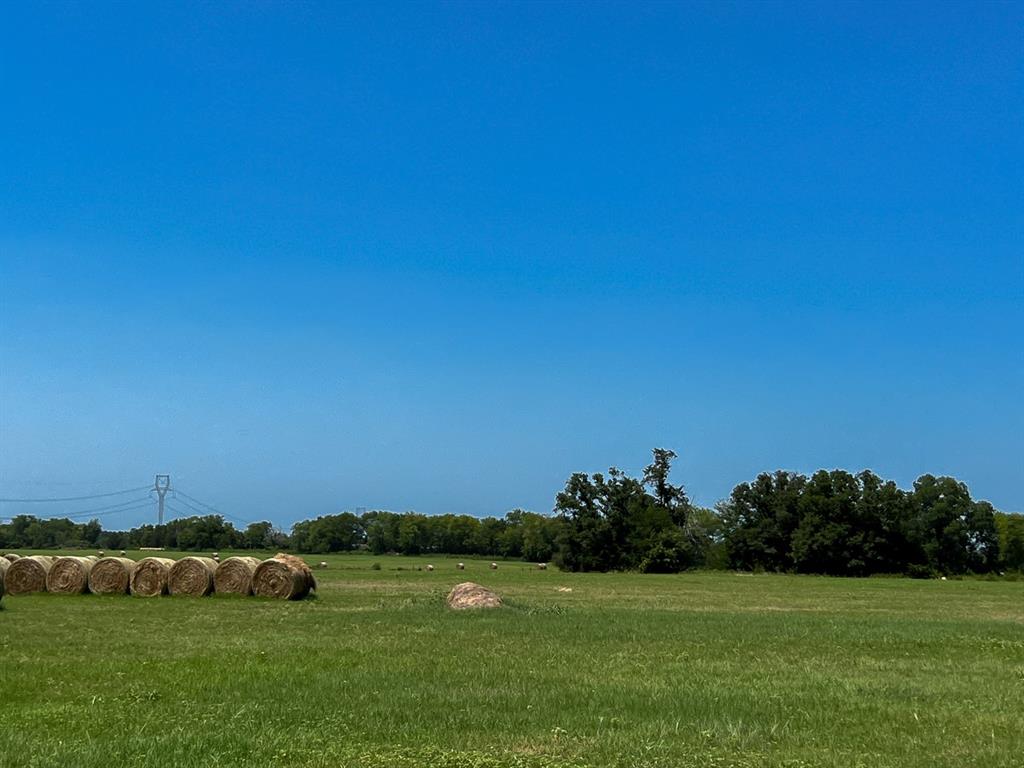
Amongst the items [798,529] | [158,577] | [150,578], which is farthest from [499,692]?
[798,529]

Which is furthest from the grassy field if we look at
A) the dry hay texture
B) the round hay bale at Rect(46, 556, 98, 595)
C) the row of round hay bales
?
the round hay bale at Rect(46, 556, 98, 595)

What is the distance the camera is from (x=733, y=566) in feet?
286

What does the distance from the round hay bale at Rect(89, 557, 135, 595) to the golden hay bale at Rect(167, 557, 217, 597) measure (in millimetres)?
1503

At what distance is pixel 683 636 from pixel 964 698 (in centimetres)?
842

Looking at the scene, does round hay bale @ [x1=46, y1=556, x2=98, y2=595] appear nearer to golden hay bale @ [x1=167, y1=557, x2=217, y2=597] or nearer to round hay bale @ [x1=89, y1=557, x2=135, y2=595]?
round hay bale @ [x1=89, y1=557, x2=135, y2=595]

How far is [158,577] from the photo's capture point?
33156 mm

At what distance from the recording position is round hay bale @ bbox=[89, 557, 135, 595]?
3309 centimetres

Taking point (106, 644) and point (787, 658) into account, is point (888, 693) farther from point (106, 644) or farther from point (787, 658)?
point (106, 644)

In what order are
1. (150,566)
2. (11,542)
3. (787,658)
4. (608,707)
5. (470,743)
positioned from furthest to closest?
1. (11,542)
2. (150,566)
3. (787,658)
4. (608,707)
5. (470,743)

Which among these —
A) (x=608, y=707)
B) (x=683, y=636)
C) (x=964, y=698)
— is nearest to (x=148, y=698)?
(x=608, y=707)

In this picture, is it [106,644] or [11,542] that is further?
[11,542]

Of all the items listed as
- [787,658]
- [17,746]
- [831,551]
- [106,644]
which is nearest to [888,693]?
[787,658]

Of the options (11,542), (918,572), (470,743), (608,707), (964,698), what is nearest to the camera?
(470,743)

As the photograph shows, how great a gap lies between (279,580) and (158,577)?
4.24 meters
